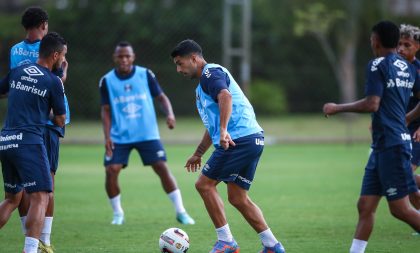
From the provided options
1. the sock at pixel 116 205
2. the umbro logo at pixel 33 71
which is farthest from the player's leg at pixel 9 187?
the sock at pixel 116 205

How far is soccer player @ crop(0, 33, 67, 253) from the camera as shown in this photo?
7.78 metres

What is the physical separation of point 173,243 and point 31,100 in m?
2.18

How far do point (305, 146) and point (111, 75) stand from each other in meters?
14.1

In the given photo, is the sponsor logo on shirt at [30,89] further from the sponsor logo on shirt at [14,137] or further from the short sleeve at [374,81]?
the short sleeve at [374,81]

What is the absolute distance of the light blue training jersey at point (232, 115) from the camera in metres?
8.29

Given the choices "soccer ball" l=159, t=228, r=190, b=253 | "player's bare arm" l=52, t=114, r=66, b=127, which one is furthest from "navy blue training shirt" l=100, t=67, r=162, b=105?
"soccer ball" l=159, t=228, r=190, b=253

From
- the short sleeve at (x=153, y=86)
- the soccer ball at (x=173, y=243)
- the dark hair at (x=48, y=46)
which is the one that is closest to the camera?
the dark hair at (x=48, y=46)

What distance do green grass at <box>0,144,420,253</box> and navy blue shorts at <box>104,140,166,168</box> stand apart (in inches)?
34.7

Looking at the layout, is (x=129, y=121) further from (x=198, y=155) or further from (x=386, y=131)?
(x=386, y=131)

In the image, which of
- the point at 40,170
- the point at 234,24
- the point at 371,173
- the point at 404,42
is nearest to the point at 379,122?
the point at 371,173

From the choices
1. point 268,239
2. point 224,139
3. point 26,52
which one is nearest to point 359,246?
point 268,239

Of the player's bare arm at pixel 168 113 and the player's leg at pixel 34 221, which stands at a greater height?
the player's bare arm at pixel 168 113

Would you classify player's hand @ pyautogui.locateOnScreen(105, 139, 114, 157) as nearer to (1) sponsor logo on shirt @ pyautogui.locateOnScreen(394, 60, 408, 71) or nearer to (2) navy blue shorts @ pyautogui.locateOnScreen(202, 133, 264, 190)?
(2) navy blue shorts @ pyautogui.locateOnScreen(202, 133, 264, 190)

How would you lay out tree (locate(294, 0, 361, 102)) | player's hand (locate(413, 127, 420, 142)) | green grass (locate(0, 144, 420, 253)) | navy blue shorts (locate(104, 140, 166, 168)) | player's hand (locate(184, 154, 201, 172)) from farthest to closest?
1. tree (locate(294, 0, 361, 102))
2. navy blue shorts (locate(104, 140, 166, 168))
3. player's hand (locate(413, 127, 420, 142))
4. green grass (locate(0, 144, 420, 253))
5. player's hand (locate(184, 154, 201, 172))
